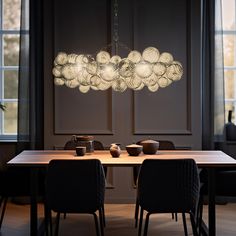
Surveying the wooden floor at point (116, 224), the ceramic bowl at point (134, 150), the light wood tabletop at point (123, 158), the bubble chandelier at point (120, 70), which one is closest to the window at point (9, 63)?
the wooden floor at point (116, 224)

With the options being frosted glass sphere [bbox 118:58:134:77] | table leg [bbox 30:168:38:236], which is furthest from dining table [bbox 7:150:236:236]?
frosted glass sphere [bbox 118:58:134:77]

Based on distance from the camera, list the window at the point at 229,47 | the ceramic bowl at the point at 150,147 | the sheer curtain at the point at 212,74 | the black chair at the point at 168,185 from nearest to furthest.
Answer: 1. the black chair at the point at 168,185
2. the ceramic bowl at the point at 150,147
3. the sheer curtain at the point at 212,74
4. the window at the point at 229,47

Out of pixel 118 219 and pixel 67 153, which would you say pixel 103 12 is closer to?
pixel 67 153

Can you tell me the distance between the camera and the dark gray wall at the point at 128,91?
5070 millimetres

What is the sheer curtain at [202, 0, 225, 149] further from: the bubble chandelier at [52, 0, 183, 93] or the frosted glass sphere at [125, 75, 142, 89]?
the frosted glass sphere at [125, 75, 142, 89]

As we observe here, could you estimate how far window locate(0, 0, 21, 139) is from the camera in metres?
5.43

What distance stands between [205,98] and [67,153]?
1890mm

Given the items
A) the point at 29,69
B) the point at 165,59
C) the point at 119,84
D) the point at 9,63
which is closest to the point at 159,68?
the point at 165,59

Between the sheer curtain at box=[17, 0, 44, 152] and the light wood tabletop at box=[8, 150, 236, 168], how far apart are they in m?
1.10

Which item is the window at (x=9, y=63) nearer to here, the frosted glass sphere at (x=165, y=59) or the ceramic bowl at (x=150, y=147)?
the ceramic bowl at (x=150, y=147)

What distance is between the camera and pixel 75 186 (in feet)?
10.2

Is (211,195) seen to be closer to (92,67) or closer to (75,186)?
(75,186)

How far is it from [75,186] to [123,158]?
1.90 feet

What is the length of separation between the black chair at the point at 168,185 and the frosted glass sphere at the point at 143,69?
81cm
